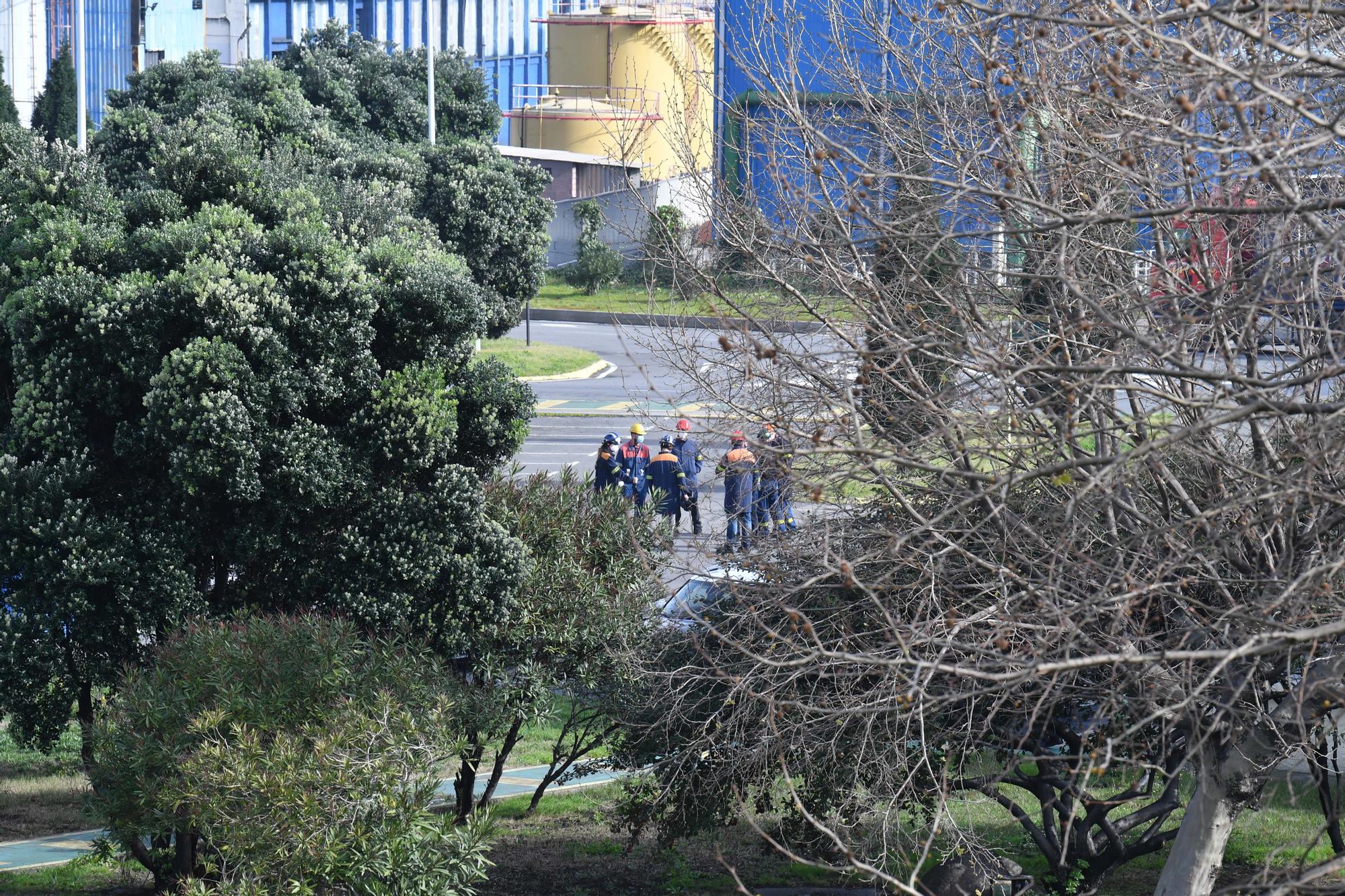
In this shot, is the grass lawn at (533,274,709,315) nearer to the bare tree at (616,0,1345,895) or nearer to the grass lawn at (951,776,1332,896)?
the grass lawn at (951,776,1332,896)

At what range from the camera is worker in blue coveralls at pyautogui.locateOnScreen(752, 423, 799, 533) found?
681 cm

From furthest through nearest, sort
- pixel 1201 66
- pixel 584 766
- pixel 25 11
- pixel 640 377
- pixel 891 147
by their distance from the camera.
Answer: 1. pixel 25 11
2. pixel 640 377
3. pixel 584 766
4. pixel 891 147
5. pixel 1201 66

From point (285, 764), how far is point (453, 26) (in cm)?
6166

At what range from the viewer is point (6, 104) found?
41.9 metres

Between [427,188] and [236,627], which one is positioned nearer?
[236,627]

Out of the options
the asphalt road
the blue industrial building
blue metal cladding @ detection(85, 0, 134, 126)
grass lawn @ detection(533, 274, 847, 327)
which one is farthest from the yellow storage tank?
blue metal cladding @ detection(85, 0, 134, 126)

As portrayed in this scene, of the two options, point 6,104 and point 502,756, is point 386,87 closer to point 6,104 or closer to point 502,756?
point 502,756

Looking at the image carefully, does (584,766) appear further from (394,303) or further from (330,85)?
(330,85)

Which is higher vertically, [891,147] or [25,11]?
[25,11]

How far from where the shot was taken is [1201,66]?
16.4ft

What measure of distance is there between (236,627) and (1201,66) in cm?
584

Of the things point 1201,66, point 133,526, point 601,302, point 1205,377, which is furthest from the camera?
point 601,302

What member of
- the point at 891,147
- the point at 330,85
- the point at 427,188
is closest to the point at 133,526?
the point at 891,147

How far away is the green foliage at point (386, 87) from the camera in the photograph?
26.1m
